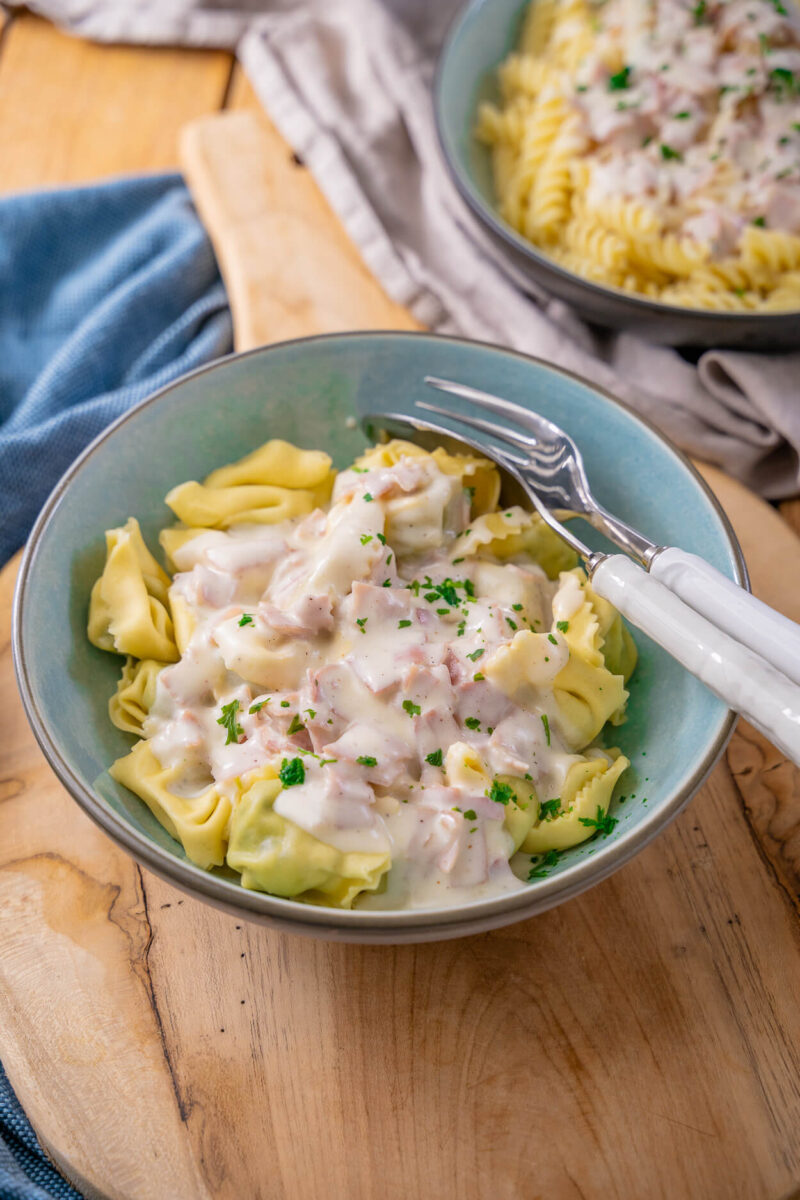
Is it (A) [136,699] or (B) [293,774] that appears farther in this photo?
(A) [136,699]

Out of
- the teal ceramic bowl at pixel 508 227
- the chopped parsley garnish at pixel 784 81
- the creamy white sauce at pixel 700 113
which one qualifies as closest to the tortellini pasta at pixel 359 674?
the teal ceramic bowl at pixel 508 227

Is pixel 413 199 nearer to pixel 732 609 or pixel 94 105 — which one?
pixel 94 105

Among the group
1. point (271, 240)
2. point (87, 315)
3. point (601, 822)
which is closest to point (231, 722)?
point (601, 822)

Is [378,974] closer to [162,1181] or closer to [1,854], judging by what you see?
[162,1181]

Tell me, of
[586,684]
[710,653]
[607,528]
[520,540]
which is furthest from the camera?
[520,540]

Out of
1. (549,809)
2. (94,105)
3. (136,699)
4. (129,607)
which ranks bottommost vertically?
(549,809)

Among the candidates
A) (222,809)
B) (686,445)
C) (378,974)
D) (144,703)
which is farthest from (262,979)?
(686,445)

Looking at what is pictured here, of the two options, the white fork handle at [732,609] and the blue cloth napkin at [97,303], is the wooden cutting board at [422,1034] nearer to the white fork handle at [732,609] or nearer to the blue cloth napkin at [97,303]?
the white fork handle at [732,609]
